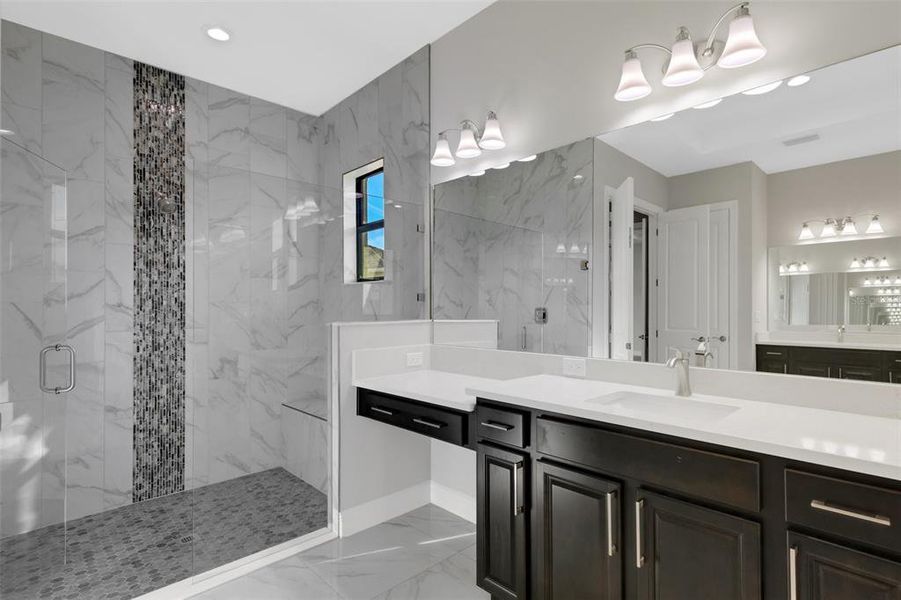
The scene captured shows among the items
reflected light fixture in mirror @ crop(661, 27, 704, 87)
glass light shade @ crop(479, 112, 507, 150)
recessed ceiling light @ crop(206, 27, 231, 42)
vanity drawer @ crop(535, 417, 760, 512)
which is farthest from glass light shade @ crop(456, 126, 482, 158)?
vanity drawer @ crop(535, 417, 760, 512)

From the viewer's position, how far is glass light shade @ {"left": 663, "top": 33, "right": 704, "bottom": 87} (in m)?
1.74

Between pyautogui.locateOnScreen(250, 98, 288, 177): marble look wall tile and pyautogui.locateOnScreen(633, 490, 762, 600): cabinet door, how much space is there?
348cm

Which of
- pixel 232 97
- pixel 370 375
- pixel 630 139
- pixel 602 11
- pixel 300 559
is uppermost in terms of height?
pixel 232 97

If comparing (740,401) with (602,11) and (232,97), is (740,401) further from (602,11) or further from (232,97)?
(232,97)

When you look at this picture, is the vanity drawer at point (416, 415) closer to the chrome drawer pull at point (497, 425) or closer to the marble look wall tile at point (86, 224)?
the chrome drawer pull at point (497, 425)

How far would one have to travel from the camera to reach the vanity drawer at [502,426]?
1726 millimetres

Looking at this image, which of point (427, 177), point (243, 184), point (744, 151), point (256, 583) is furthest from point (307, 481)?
point (744, 151)

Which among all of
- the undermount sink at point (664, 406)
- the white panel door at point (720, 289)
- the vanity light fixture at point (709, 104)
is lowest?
the undermount sink at point (664, 406)

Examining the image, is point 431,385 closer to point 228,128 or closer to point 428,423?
point 428,423

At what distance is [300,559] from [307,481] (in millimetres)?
392

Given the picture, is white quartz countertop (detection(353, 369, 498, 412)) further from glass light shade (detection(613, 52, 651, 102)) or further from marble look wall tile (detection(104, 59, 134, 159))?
marble look wall tile (detection(104, 59, 134, 159))

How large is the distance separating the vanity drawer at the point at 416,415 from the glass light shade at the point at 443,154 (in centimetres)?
146

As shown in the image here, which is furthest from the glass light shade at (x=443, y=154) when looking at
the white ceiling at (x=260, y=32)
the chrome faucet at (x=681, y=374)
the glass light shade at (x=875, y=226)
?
the glass light shade at (x=875, y=226)

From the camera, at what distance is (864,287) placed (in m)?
1.56
